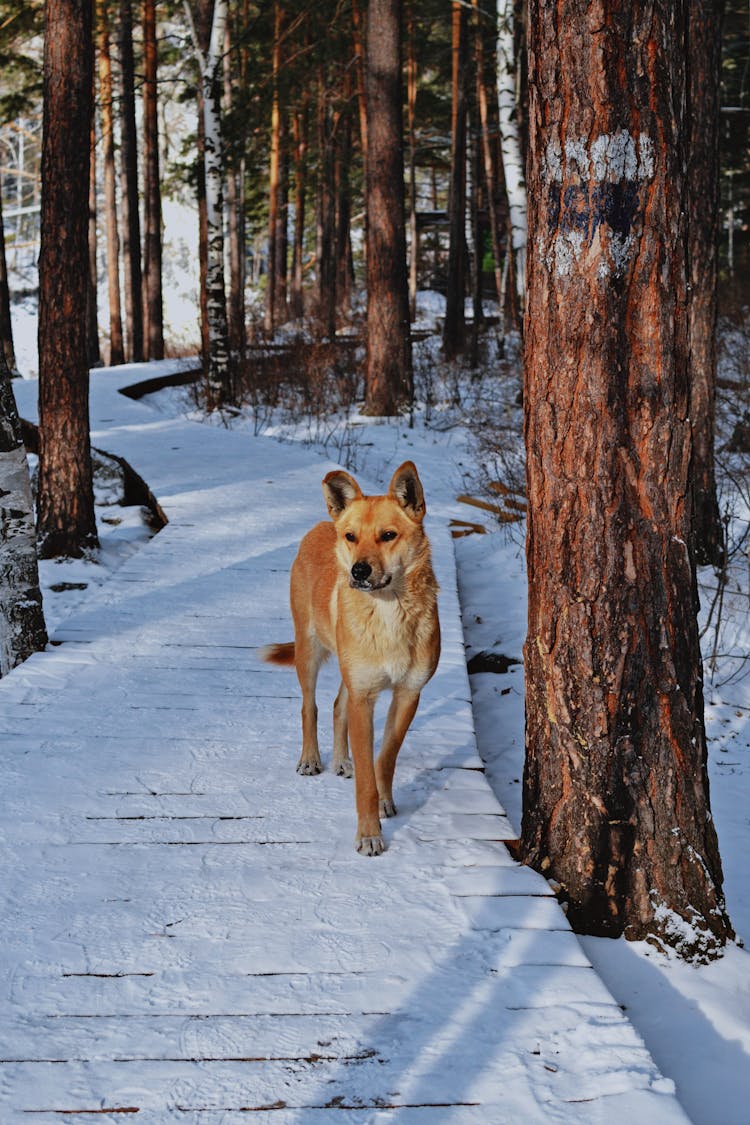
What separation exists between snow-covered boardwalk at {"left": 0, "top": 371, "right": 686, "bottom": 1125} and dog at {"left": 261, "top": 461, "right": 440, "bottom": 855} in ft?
0.81

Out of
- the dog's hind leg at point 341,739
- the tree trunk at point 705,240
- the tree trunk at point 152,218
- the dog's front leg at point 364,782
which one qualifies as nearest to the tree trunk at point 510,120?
the tree trunk at point 705,240

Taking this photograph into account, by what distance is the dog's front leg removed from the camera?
12.2 ft

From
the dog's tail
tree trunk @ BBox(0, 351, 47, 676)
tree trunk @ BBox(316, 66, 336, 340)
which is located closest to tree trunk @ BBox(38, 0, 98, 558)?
tree trunk @ BBox(0, 351, 47, 676)

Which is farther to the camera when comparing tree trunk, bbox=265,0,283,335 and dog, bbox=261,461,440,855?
tree trunk, bbox=265,0,283,335

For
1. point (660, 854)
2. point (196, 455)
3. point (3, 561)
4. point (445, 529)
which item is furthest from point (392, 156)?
point (660, 854)

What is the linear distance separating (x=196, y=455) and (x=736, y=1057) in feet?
31.4

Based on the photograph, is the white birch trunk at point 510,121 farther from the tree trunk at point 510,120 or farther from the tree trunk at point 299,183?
the tree trunk at point 299,183

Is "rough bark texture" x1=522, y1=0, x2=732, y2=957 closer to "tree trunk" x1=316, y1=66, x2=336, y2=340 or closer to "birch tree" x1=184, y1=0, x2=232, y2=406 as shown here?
"birch tree" x1=184, y1=0, x2=232, y2=406

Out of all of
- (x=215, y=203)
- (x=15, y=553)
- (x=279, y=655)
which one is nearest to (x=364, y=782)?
(x=279, y=655)

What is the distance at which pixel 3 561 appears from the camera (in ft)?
20.0

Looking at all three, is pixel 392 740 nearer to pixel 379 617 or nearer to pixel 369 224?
pixel 379 617

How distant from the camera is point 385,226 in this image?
14859mm

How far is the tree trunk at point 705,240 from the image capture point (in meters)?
7.88

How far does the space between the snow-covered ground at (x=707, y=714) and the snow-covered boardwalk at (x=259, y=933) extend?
27 cm
